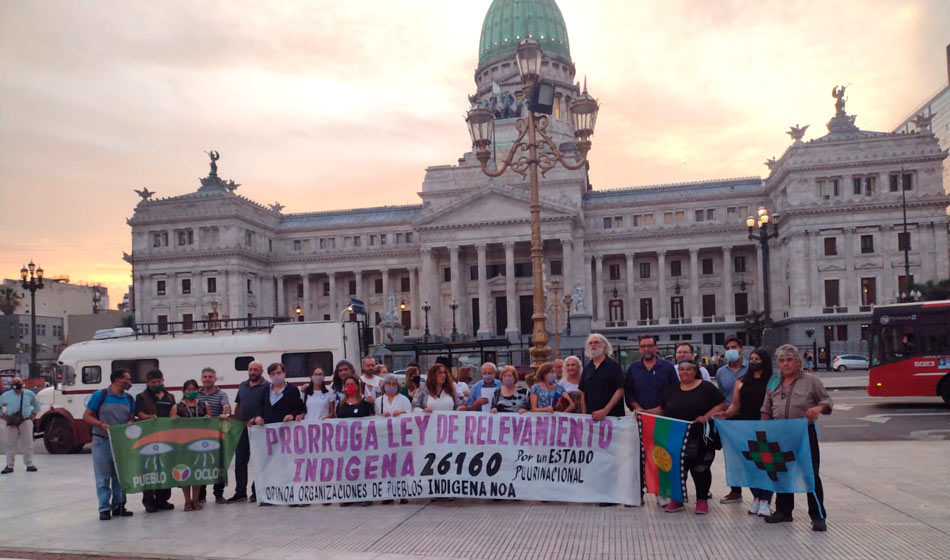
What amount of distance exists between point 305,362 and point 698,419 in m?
14.4

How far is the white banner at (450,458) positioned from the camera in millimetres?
10266

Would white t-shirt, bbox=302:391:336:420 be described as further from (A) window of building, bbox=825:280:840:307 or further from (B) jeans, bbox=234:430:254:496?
(A) window of building, bbox=825:280:840:307

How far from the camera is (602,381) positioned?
405 inches

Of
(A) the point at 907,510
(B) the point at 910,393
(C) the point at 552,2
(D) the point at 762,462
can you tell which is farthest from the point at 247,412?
(C) the point at 552,2

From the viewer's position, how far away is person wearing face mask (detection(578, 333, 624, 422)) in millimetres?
10164

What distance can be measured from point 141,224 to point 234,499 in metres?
74.3

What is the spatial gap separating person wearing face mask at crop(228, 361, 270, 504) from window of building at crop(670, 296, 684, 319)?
66885 mm

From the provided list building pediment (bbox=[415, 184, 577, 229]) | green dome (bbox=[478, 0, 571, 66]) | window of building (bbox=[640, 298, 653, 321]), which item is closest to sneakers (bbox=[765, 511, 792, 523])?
building pediment (bbox=[415, 184, 577, 229])

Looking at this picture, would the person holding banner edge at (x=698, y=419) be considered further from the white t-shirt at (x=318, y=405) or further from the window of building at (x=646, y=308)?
the window of building at (x=646, y=308)

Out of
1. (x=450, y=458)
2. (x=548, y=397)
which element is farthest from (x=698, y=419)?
(x=450, y=458)

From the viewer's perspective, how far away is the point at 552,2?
99938 millimetres

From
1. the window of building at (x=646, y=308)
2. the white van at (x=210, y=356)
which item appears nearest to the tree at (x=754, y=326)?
the window of building at (x=646, y=308)

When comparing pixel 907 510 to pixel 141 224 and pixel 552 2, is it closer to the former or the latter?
pixel 141 224

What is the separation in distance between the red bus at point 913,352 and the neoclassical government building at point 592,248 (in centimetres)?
4010
